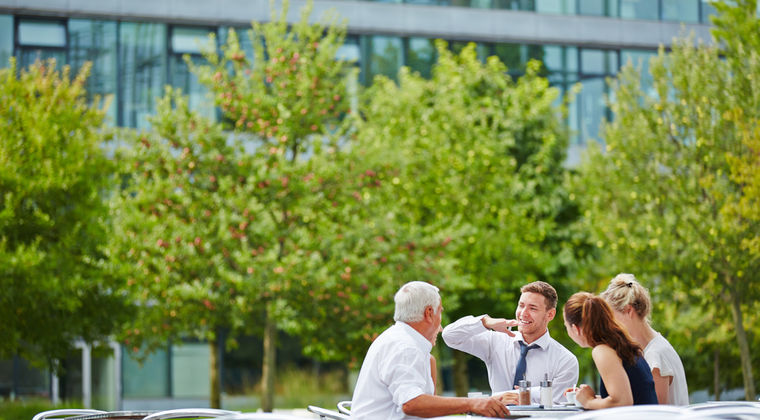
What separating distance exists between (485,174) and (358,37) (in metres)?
8.05

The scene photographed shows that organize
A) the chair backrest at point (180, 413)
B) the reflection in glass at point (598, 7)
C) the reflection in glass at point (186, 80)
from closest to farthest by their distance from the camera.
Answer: the chair backrest at point (180, 413), the reflection in glass at point (186, 80), the reflection in glass at point (598, 7)

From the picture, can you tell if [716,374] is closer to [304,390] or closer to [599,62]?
[304,390]

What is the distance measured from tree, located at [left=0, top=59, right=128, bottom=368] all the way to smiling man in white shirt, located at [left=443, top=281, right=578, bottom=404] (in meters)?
10.0

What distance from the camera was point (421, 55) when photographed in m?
29.1

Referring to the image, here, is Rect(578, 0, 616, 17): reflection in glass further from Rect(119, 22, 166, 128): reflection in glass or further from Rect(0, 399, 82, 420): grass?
Rect(0, 399, 82, 420): grass

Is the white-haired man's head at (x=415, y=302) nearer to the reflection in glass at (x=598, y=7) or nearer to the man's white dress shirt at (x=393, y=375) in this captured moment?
the man's white dress shirt at (x=393, y=375)

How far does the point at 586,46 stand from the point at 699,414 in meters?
27.0

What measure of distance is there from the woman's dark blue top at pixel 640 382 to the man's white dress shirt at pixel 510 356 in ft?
3.26

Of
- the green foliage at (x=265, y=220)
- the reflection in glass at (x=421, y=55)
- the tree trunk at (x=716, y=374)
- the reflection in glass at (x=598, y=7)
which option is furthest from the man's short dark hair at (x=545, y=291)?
the reflection in glass at (x=598, y=7)

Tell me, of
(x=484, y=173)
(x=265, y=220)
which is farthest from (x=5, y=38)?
(x=484, y=173)

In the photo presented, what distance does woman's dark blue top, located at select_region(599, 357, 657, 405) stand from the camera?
5965 millimetres

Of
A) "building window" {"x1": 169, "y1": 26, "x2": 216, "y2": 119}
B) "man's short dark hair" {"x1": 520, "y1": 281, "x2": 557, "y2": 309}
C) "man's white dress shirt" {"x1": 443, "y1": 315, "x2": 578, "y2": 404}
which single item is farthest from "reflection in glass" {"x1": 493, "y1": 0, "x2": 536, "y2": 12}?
"man's short dark hair" {"x1": 520, "y1": 281, "x2": 557, "y2": 309}

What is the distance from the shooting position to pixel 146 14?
89.2ft

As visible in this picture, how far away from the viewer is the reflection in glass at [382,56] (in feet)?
94.4
